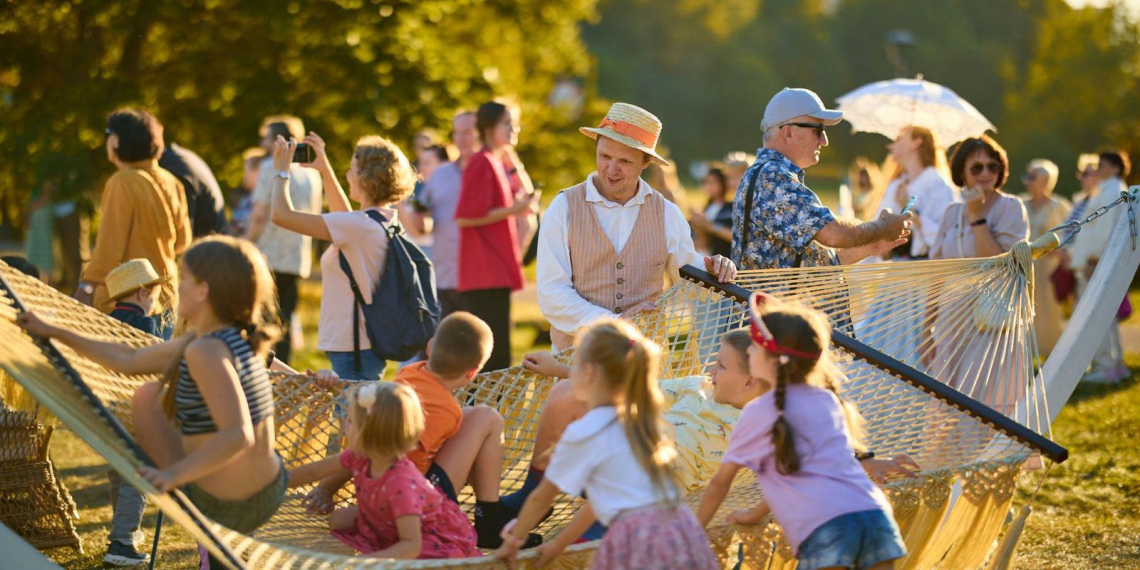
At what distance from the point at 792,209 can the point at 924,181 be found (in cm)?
234

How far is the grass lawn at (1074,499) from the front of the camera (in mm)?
4469

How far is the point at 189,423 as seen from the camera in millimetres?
3012

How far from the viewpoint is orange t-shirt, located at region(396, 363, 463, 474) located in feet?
11.9

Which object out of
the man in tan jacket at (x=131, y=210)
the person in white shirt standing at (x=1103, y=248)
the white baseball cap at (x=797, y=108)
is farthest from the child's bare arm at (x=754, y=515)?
the person in white shirt standing at (x=1103, y=248)

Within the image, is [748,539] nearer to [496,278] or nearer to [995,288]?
[995,288]

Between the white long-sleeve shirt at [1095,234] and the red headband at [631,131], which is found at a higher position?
the red headband at [631,131]

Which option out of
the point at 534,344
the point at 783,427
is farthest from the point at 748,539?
the point at 534,344

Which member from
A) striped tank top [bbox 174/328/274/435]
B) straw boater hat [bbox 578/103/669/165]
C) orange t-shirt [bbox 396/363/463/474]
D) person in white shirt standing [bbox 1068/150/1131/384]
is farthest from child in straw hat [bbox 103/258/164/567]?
person in white shirt standing [bbox 1068/150/1131/384]

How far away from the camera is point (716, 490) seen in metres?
3.13

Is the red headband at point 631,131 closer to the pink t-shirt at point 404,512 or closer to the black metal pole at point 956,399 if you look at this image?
the black metal pole at point 956,399

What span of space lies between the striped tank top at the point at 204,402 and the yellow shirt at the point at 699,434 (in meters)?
1.29

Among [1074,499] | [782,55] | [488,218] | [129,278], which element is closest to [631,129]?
[129,278]

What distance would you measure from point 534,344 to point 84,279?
6095 millimetres

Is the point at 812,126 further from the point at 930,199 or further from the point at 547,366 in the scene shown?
the point at 930,199
